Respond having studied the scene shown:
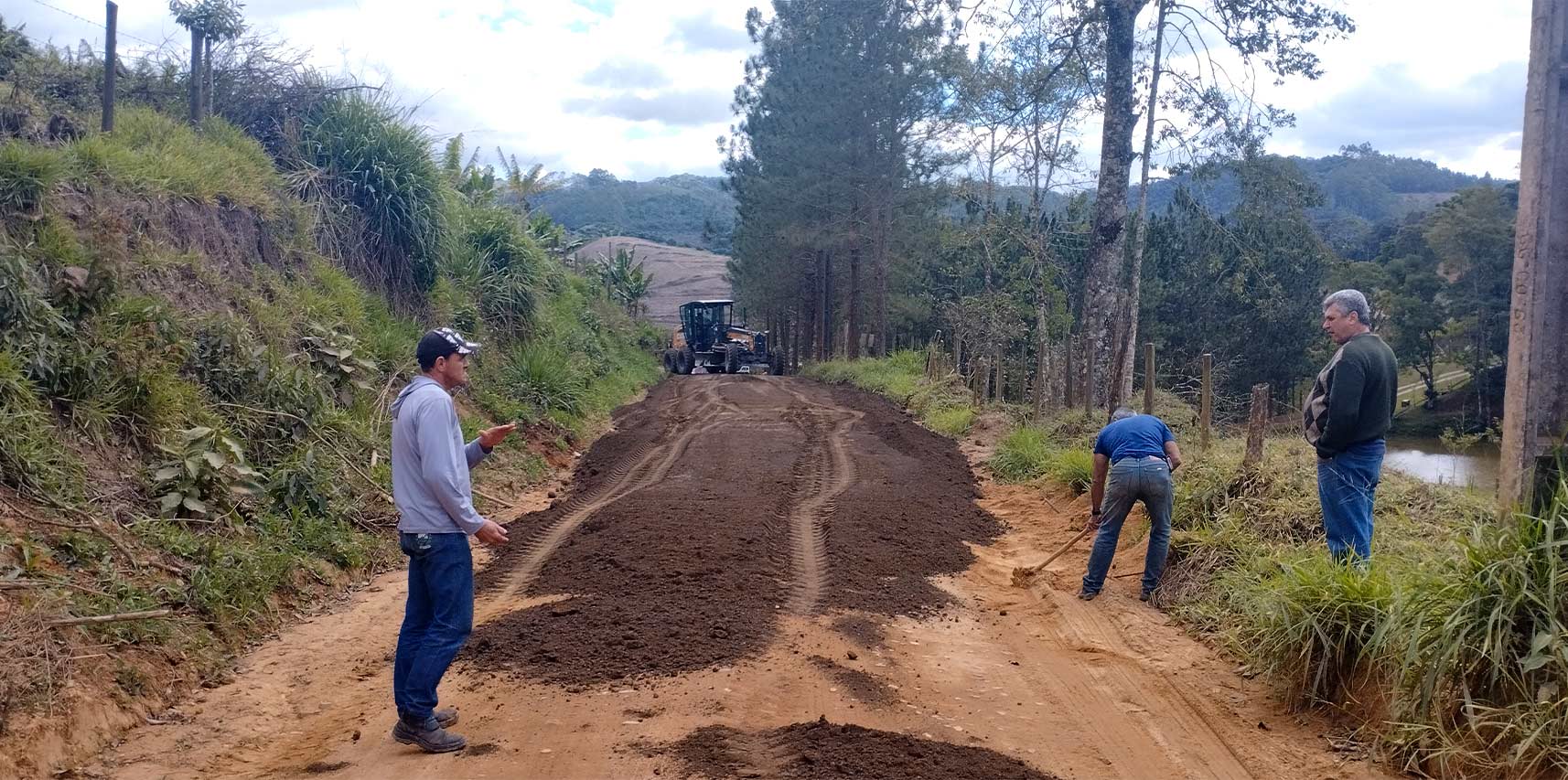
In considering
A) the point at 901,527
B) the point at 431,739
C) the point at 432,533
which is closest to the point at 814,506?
the point at 901,527

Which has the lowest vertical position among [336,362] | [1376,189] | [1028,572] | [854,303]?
[1028,572]

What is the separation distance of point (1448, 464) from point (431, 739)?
11.3m

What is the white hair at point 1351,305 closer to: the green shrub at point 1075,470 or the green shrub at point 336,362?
the green shrub at point 1075,470

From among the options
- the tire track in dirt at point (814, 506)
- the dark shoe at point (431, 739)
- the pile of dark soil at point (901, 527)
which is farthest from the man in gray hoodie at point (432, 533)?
the pile of dark soil at point (901, 527)

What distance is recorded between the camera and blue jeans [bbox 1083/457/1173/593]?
24.1 feet

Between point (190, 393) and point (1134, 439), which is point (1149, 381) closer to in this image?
point (1134, 439)

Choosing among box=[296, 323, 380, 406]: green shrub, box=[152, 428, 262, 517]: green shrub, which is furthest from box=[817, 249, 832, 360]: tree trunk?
box=[152, 428, 262, 517]: green shrub

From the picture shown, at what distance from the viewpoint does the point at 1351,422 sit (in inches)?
228

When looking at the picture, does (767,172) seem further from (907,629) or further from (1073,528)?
(907,629)

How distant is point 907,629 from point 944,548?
2.38m

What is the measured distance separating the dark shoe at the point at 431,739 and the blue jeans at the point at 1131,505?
14.9 feet

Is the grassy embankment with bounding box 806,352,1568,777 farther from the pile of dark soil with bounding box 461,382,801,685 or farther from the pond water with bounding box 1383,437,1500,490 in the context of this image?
the pile of dark soil with bounding box 461,382,801,685

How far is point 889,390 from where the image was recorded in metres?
24.8

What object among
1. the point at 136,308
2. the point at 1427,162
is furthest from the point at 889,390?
the point at 1427,162
